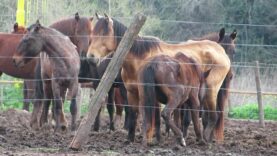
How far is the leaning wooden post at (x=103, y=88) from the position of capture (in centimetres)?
1015

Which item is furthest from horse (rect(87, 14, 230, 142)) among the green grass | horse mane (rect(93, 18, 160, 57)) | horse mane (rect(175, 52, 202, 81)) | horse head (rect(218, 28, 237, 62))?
the green grass

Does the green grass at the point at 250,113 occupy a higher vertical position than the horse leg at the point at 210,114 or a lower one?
lower

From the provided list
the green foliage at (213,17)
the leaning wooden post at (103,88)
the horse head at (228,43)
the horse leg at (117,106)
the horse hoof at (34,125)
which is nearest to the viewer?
the leaning wooden post at (103,88)

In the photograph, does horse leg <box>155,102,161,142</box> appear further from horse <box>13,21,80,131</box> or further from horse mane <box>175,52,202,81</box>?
horse <box>13,21,80,131</box>

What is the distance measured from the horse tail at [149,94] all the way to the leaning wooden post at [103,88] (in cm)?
92

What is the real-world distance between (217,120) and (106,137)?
217 centimetres

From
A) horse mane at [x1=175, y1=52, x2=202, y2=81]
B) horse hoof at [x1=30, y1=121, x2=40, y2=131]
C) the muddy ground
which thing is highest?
horse mane at [x1=175, y1=52, x2=202, y2=81]

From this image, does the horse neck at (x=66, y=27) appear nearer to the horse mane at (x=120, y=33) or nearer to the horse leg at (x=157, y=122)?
the horse mane at (x=120, y=33)

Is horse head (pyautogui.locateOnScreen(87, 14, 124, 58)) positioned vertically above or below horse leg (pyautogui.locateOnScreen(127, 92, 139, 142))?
above

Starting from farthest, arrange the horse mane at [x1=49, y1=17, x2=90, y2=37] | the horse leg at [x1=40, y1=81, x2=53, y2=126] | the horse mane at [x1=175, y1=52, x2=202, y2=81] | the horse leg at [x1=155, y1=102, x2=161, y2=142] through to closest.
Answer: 1. the horse mane at [x1=49, y1=17, x2=90, y2=37]
2. the horse leg at [x1=40, y1=81, x2=53, y2=126]
3. the horse mane at [x1=175, y1=52, x2=202, y2=81]
4. the horse leg at [x1=155, y1=102, x2=161, y2=142]

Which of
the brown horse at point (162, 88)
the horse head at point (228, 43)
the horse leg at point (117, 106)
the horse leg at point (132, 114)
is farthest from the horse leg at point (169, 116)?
the horse leg at point (117, 106)

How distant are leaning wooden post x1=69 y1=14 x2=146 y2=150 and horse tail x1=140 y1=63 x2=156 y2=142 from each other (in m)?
0.92

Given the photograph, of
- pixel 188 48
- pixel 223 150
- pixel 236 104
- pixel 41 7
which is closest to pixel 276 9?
pixel 236 104

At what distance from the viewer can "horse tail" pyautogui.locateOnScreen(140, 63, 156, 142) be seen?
441 inches
